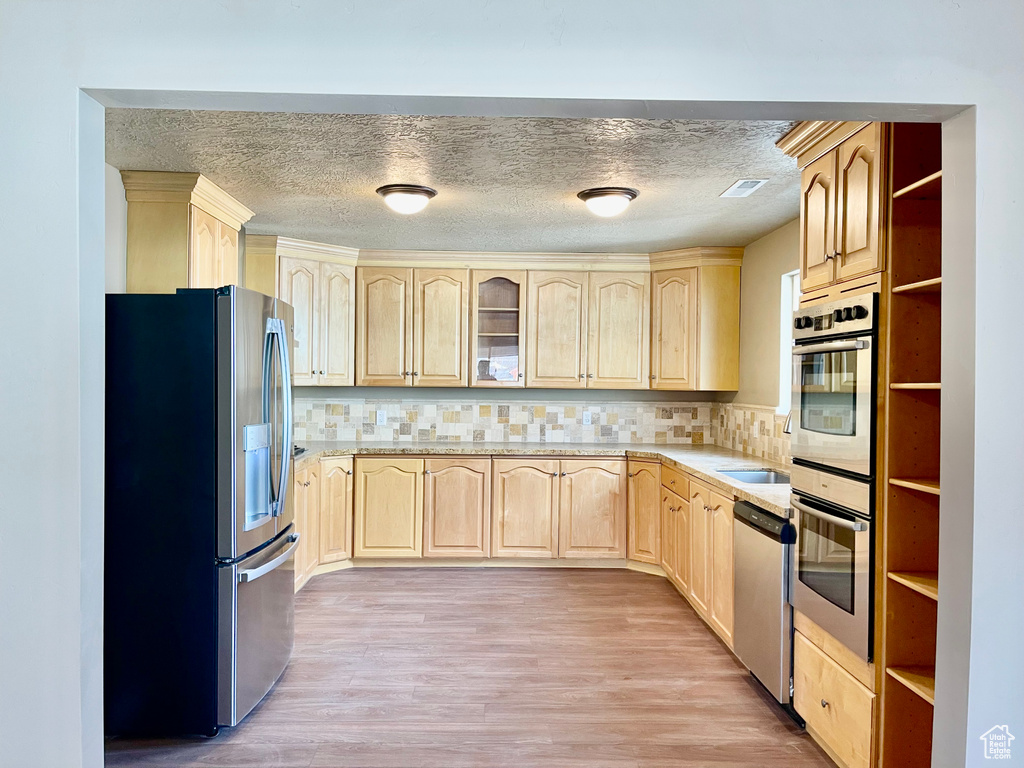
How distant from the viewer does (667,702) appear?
2.82 metres

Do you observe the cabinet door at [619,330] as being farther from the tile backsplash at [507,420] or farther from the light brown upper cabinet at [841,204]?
the light brown upper cabinet at [841,204]

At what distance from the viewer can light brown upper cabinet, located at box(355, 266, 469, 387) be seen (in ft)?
16.7

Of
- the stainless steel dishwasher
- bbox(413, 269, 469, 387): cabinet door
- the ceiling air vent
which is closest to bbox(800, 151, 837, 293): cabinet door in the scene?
the ceiling air vent

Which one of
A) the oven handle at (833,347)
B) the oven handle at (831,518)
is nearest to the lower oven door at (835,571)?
the oven handle at (831,518)

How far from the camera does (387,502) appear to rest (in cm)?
482

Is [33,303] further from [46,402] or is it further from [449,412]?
[449,412]

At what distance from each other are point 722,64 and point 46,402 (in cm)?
166

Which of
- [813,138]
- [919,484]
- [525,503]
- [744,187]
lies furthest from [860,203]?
→ [525,503]

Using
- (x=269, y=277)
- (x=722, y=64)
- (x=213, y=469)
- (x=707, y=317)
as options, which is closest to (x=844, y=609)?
(x=722, y=64)

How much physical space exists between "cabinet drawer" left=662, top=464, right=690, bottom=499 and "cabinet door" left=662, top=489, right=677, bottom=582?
7cm

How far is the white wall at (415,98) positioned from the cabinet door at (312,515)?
2.80 meters

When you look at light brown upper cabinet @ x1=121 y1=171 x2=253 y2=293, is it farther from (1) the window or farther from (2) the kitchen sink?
(1) the window

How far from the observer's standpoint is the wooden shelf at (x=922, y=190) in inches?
74.1

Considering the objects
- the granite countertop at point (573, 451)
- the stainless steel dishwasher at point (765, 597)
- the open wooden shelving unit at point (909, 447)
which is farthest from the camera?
the granite countertop at point (573, 451)
